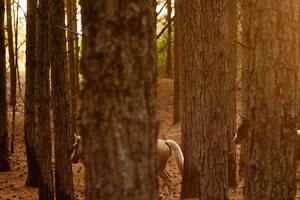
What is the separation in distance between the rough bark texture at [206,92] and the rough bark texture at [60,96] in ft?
7.79

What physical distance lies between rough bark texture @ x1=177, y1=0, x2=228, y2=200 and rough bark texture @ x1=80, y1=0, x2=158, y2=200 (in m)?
5.29

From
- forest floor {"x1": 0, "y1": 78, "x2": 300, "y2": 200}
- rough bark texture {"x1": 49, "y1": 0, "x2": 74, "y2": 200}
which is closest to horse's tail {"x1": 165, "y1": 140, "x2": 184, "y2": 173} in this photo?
forest floor {"x1": 0, "y1": 78, "x2": 300, "y2": 200}

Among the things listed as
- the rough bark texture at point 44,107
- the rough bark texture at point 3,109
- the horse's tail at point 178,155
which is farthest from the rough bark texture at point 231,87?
the rough bark texture at point 3,109

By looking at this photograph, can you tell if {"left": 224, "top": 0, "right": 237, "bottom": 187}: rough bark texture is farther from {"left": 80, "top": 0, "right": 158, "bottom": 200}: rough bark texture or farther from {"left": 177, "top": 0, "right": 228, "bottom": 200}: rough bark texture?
{"left": 80, "top": 0, "right": 158, "bottom": 200}: rough bark texture

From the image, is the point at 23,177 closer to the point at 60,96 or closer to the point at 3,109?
the point at 3,109

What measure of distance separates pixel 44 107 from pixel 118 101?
7.64 metres

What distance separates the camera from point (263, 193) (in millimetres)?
5684

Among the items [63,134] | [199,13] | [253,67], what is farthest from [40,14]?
[253,67]

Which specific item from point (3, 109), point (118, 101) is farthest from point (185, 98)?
point (3, 109)

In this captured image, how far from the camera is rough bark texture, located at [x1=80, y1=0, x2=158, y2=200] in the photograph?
152 inches

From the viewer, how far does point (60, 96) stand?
1084 centimetres

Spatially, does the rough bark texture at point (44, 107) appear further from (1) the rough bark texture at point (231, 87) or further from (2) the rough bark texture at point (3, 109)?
(2) the rough bark texture at point (3, 109)

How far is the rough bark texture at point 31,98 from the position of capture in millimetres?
14125

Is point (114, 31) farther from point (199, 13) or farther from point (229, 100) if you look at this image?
A: point (229, 100)
